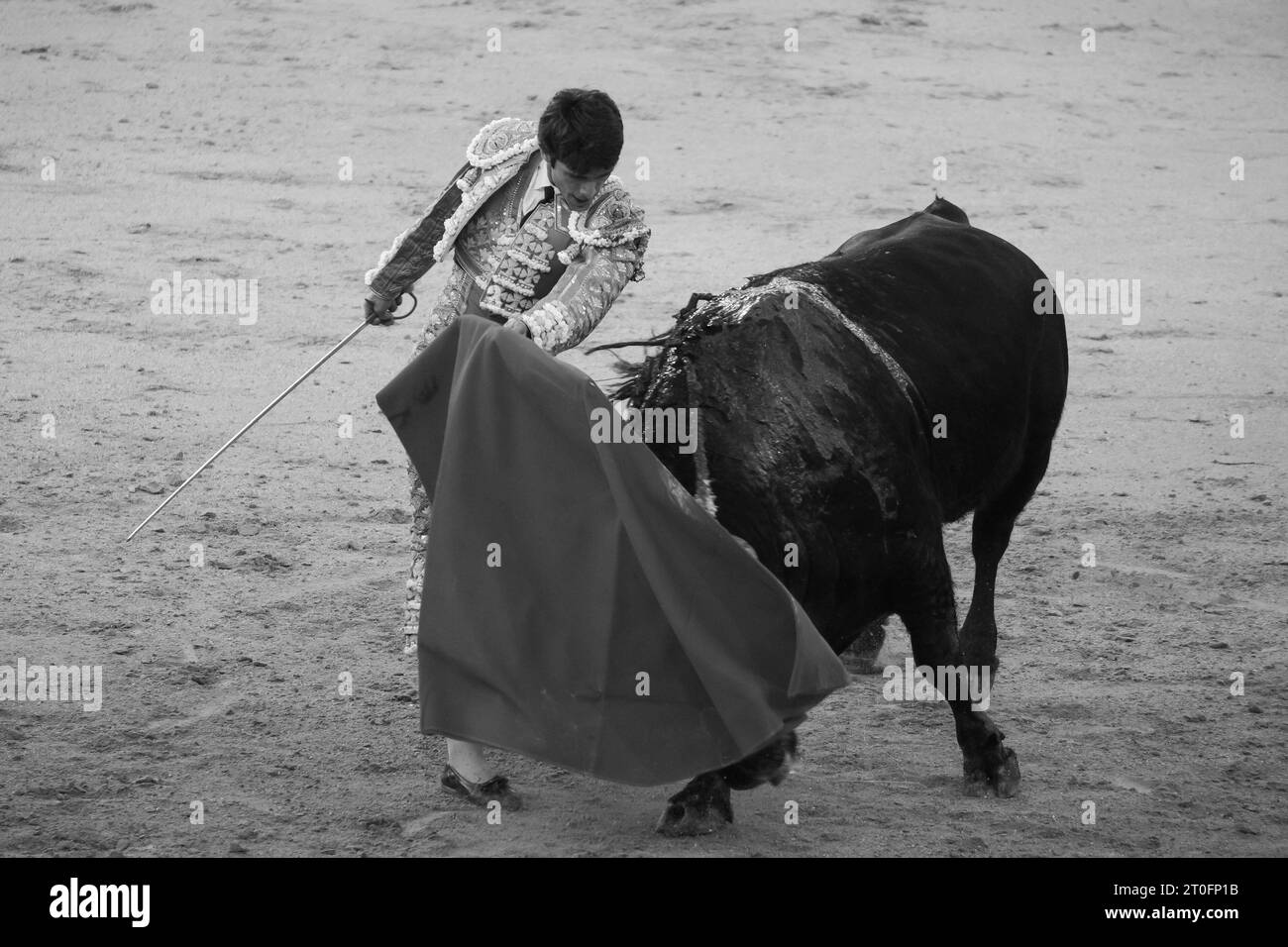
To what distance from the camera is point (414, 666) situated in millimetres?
4496

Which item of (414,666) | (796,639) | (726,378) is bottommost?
(414,666)

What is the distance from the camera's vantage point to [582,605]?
10.8 ft

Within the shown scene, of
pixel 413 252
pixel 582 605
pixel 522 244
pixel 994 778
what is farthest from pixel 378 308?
pixel 994 778

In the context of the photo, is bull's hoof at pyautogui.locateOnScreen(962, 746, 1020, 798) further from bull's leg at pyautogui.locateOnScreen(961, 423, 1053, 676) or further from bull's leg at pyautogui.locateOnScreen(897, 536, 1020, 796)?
bull's leg at pyautogui.locateOnScreen(961, 423, 1053, 676)

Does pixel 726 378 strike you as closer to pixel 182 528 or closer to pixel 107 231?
pixel 182 528

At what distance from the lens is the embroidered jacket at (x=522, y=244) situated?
3529mm

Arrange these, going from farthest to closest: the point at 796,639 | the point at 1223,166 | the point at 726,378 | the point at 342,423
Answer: the point at 1223,166, the point at 342,423, the point at 726,378, the point at 796,639

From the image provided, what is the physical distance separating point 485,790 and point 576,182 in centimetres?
135

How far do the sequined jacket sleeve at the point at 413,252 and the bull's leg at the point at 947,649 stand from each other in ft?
4.30

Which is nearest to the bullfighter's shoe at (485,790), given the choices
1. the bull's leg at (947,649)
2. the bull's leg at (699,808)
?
the bull's leg at (699,808)

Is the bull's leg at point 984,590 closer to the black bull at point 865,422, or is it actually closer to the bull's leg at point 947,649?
the black bull at point 865,422

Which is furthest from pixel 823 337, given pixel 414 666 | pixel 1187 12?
pixel 1187 12

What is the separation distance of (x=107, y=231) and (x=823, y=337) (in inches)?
196

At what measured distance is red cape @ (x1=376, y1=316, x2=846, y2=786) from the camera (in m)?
3.21
